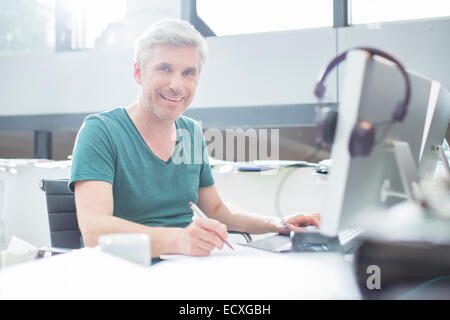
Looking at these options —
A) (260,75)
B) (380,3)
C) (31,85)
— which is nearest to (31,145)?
(31,85)

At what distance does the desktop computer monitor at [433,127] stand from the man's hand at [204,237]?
1.54 ft

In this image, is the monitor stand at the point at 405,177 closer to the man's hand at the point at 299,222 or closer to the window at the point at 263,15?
the man's hand at the point at 299,222

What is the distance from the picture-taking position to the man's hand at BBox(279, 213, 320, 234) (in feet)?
3.28

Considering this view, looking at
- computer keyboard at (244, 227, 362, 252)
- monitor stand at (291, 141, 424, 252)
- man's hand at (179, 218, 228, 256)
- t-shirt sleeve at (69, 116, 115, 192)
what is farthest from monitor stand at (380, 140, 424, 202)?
t-shirt sleeve at (69, 116, 115, 192)

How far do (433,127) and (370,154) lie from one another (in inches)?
16.2

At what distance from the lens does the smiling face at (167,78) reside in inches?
41.3

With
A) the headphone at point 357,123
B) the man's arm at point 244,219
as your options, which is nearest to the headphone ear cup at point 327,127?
the headphone at point 357,123

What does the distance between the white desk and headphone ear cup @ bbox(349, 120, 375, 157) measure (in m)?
0.18

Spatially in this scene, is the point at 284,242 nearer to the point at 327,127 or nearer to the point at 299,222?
the point at 299,222

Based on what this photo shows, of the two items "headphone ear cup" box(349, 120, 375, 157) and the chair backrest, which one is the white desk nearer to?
"headphone ear cup" box(349, 120, 375, 157)

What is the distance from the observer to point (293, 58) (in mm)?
2211

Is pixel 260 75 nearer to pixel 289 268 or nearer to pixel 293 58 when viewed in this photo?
pixel 293 58
